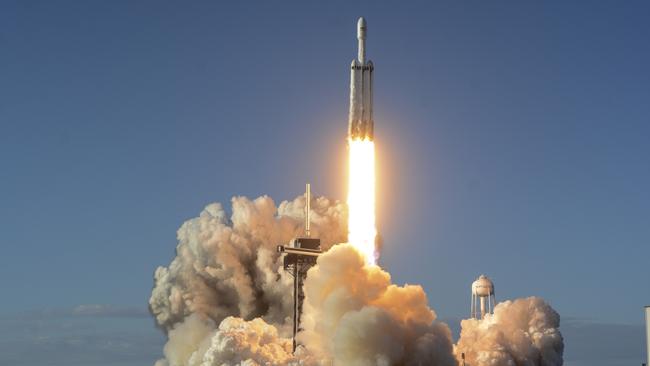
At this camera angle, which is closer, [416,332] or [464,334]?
[416,332]

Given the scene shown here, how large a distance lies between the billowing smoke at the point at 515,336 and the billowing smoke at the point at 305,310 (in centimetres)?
10

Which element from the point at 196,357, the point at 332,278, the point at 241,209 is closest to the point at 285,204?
the point at 241,209

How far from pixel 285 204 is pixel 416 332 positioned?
3340 centimetres

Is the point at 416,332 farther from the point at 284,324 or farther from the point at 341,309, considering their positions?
the point at 284,324

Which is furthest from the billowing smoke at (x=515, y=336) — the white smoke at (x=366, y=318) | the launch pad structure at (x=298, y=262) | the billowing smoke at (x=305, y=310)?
the launch pad structure at (x=298, y=262)

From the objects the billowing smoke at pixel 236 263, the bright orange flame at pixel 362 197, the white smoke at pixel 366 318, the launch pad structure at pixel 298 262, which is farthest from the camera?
the billowing smoke at pixel 236 263

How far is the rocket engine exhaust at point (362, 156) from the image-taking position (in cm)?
9519

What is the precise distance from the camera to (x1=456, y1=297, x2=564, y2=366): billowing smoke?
98.5 m

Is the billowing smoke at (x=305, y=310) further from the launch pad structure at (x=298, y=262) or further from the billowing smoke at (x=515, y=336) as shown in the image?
the launch pad structure at (x=298, y=262)

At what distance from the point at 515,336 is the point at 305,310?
18.5 m

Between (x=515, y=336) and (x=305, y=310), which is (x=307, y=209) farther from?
(x=515, y=336)

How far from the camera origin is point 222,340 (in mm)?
100438

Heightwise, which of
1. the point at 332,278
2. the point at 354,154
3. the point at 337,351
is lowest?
the point at 337,351

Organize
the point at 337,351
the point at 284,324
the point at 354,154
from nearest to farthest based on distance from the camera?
the point at 337,351 → the point at 354,154 → the point at 284,324
